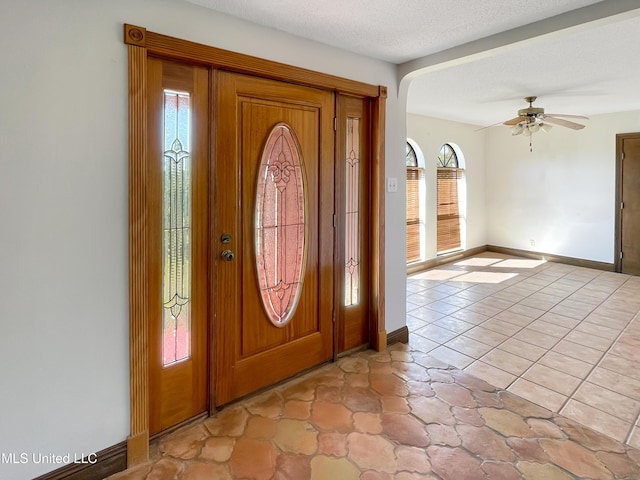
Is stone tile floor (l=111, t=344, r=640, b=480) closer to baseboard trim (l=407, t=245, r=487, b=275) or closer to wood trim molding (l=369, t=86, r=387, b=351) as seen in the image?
wood trim molding (l=369, t=86, r=387, b=351)

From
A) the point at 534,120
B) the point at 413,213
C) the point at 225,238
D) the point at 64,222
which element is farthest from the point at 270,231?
the point at 413,213

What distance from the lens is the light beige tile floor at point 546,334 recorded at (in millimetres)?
2357

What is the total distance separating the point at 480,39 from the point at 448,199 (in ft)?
13.7

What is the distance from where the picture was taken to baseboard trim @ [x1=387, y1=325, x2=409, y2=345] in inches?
121

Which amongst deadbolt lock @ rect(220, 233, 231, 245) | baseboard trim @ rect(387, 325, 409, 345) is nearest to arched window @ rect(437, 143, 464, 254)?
baseboard trim @ rect(387, 325, 409, 345)

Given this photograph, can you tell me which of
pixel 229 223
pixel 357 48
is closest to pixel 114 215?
pixel 229 223

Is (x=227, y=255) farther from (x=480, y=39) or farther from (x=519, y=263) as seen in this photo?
(x=519, y=263)

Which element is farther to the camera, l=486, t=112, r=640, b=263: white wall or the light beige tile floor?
l=486, t=112, r=640, b=263: white wall

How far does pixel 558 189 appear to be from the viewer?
6.14 m

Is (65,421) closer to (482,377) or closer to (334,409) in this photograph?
(334,409)

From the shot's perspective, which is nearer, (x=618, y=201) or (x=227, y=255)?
(x=227, y=255)

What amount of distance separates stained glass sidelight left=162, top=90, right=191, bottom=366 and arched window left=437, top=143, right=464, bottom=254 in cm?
498

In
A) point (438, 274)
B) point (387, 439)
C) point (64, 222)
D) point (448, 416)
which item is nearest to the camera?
point (64, 222)

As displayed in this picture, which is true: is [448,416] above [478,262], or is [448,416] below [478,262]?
below
